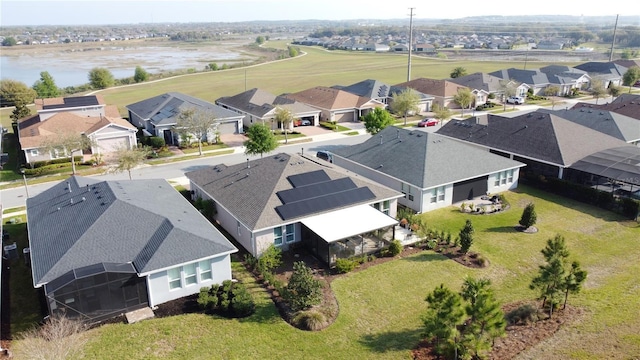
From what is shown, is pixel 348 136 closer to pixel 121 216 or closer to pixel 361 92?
pixel 361 92

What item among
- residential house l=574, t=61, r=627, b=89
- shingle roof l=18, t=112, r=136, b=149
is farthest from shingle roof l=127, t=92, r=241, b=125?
residential house l=574, t=61, r=627, b=89

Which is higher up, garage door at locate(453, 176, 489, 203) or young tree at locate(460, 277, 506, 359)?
young tree at locate(460, 277, 506, 359)

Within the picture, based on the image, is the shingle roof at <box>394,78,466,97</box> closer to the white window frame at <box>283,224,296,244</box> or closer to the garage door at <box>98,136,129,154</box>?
the garage door at <box>98,136,129,154</box>

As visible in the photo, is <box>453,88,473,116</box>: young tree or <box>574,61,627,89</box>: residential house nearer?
<box>453,88,473,116</box>: young tree

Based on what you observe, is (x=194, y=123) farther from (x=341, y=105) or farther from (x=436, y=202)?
(x=436, y=202)

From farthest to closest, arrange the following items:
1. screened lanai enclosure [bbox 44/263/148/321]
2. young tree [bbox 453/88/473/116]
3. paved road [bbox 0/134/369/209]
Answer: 1. young tree [bbox 453/88/473/116]
2. paved road [bbox 0/134/369/209]
3. screened lanai enclosure [bbox 44/263/148/321]
